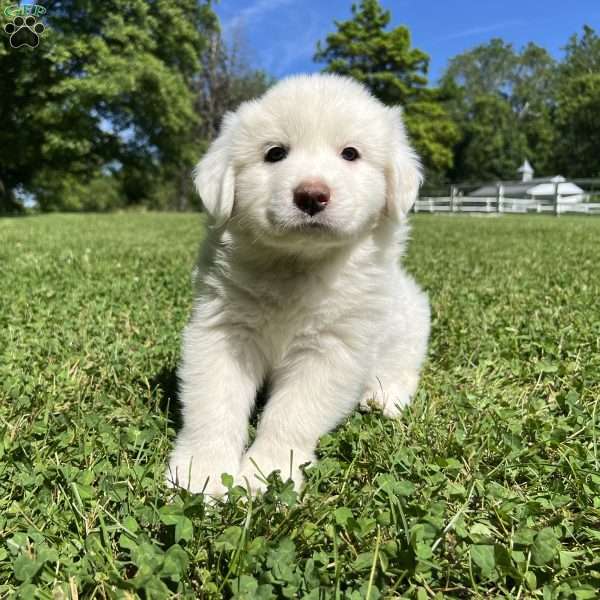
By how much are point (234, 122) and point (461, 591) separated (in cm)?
173

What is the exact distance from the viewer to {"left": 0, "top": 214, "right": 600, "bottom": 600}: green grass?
1.28 m

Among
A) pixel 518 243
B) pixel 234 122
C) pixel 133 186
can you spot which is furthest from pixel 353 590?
pixel 133 186

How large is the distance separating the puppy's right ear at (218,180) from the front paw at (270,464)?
2.77ft

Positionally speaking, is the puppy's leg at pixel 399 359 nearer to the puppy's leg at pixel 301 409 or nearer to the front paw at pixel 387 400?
the front paw at pixel 387 400

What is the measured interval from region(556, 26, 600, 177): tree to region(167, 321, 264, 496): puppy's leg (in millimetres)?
51002

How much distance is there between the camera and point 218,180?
215cm

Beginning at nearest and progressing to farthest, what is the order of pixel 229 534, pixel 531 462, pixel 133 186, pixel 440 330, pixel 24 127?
pixel 229 534
pixel 531 462
pixel 440 330
pixel 24 127
pixel 133 186

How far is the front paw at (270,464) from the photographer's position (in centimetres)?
175

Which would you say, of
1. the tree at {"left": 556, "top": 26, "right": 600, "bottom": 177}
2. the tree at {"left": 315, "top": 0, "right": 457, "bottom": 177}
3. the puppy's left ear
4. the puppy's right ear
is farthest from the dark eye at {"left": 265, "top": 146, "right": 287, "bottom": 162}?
the tree at {"left": 556, "top": 26, "right": 600, "bottom": 177}

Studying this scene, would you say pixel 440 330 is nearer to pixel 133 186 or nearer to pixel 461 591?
pixel 461 591

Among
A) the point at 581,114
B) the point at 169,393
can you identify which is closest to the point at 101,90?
the point at 169,393

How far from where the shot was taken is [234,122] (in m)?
2.23

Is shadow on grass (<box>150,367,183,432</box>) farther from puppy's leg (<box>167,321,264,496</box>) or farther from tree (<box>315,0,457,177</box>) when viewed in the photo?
tree (<box>315,0,457,177</box>)

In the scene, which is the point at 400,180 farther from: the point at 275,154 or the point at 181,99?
the point at 181,99
